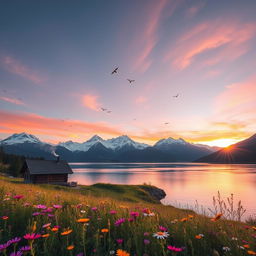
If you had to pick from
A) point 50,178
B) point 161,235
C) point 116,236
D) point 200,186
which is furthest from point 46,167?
point 200,186

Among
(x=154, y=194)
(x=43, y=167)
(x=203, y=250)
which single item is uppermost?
(x=43, y=167)

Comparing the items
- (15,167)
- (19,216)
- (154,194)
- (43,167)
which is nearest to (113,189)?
(154,194)

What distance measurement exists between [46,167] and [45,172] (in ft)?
7.21

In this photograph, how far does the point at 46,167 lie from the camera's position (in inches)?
2194

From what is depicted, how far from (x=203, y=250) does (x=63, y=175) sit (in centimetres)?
5960

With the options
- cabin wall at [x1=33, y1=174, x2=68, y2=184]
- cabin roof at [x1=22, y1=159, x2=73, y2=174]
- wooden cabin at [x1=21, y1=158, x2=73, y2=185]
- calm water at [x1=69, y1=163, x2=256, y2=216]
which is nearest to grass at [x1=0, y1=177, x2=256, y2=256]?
calm water at [x1=69, y1=163, x2=256, y2=216]

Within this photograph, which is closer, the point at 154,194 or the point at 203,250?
the point at 203,250

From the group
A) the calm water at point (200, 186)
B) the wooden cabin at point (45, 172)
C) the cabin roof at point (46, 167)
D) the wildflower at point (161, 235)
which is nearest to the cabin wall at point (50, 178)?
the wooden cabin at point (45, 172)

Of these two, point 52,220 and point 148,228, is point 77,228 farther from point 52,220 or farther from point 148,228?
point 148,228

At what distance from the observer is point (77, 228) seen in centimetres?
361

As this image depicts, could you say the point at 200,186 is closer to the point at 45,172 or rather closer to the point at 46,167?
the point at 46,167

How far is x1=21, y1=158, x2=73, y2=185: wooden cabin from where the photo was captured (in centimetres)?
5284

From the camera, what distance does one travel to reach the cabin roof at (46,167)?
173ft

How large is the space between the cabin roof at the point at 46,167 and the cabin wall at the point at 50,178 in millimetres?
1390
